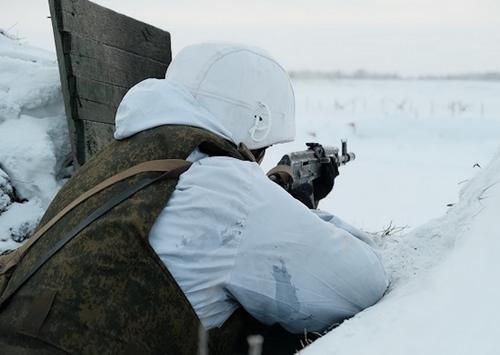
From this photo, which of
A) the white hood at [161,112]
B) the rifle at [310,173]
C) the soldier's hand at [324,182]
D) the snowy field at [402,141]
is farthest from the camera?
the snowy field at [402,141]

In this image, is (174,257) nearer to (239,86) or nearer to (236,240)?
(236,240)

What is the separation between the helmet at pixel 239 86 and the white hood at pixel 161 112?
5cm

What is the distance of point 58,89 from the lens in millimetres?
3576

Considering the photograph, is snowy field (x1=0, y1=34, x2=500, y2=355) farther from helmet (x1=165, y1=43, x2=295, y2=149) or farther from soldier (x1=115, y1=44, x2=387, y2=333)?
helmet (x1=165, y1=43, x2=295, y2=149)

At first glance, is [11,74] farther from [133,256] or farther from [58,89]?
[133,256]

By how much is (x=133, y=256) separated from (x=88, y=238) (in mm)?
121

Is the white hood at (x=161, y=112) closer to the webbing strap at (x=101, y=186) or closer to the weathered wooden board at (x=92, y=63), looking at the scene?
the webbing strap at (x=101, y=186)

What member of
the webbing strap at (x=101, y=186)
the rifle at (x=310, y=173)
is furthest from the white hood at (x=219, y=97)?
the rifle at (x=310, y=173)

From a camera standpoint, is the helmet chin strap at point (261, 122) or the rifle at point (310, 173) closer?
the helmet chin strap at point (261, 122)

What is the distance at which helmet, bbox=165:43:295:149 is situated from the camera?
1.71 metres

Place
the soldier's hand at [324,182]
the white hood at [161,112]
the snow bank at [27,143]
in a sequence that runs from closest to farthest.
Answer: the white hood at [161,112] → the snow bank at [27,143] → the soldier's hand at [324,182]

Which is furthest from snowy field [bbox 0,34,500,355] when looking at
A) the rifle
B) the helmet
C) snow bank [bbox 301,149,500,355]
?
the helmet

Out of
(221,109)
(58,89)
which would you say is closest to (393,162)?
(58,89)

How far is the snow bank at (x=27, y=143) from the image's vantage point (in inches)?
126
